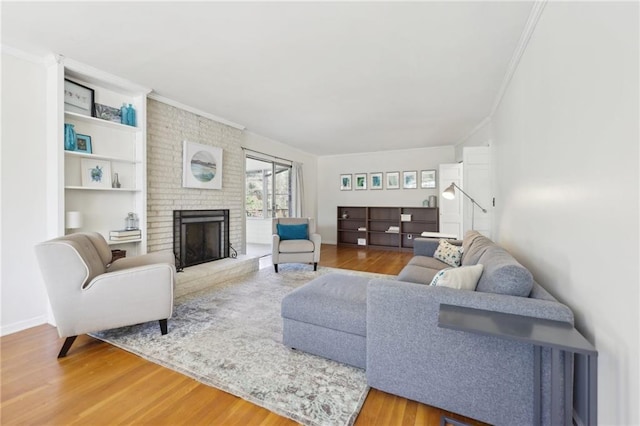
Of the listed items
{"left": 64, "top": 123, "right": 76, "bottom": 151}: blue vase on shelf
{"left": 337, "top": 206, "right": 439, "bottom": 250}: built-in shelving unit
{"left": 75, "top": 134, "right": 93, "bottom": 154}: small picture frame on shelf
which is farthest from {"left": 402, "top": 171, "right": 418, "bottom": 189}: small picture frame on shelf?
{"left": 64, "top": 123, "right": 76, "bottom": 151}: blue vase on shelf

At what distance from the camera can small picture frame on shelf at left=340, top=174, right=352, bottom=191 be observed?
7.45 m

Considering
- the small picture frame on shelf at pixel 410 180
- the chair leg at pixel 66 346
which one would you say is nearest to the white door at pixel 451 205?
the small picture frame on shelf at pixel 410 180

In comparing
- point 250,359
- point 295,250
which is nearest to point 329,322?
point 250,359

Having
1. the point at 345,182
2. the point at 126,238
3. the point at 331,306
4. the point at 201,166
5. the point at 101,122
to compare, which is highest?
the point at 101,122

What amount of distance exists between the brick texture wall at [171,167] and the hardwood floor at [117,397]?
1.71 metres

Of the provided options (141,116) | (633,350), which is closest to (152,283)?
(141,116)

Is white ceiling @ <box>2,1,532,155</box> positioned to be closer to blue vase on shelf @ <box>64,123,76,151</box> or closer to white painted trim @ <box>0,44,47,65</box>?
white painted trim @ <box>0,44,47,65</box>

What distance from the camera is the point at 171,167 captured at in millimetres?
3814

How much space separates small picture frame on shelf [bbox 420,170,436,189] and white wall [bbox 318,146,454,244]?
0.09m

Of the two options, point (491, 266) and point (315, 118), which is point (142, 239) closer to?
point (315, 118)

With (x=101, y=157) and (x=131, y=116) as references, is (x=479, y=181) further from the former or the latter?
(x=101, y=157)

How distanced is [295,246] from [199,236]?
4.78 feet

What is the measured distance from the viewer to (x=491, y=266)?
1.68 m

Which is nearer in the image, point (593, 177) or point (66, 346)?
point (593, 177)
